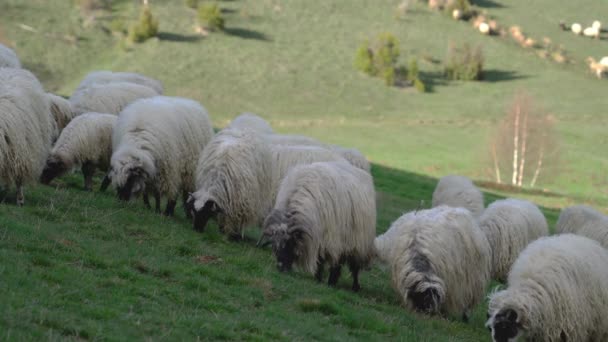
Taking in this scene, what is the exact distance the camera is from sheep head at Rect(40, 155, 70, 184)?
47.3 ft

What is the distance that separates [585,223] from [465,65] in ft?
166

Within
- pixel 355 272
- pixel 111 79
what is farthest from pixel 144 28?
pixel 355 272

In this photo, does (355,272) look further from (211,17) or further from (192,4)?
(192,4)

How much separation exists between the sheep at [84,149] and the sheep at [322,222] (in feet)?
15.2

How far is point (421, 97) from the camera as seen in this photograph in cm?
6181

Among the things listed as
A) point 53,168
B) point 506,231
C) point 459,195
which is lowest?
point 459,195

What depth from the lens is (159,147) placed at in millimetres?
13102

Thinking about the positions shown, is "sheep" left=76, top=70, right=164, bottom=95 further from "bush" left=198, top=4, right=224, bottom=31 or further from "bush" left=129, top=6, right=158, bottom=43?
"bush" left=198, top=4, right=224, bottom=31

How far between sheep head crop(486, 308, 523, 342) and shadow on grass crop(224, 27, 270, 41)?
5937 cm

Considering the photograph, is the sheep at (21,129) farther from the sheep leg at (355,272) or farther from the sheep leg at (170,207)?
the sheep leg at (355,272)

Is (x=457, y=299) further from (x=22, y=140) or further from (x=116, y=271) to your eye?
(x=22, y=140)

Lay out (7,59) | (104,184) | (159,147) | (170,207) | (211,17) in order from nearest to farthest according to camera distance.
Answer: (159,147) < (170,207) < (104,184) < (7,59) < (211,17)

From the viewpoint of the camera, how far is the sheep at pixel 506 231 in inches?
544

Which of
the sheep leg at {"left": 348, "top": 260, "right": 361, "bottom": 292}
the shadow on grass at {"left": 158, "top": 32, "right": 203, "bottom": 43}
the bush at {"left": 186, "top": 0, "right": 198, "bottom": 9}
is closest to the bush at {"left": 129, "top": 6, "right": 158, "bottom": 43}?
the shadow on grass at {"left": 158, "top": 32, "right": 203, "bottom": 43}
